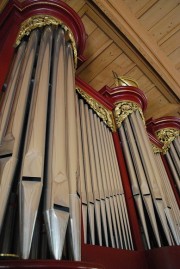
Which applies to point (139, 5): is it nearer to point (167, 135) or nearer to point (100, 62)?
point (100, 62)

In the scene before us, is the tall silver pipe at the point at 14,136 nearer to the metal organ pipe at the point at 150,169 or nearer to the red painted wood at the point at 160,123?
the metal organ pipe at the point at 150,169

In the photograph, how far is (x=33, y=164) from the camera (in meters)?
1.04

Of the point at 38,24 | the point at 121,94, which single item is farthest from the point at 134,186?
the point at 38,24

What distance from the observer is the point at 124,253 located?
4.50 ft

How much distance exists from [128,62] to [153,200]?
6.94 ft

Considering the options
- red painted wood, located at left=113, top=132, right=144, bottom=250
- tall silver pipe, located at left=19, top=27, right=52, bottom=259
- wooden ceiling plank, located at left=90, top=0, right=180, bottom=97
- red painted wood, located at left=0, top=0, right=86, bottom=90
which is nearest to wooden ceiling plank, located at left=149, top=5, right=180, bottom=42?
wooden ceiling plank, located at left=90, top=0, right=180, bottom=97

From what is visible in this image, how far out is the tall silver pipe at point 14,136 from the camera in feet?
3.14

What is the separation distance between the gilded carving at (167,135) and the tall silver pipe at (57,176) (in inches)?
84.1

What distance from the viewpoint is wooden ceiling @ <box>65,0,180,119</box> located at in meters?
2.86

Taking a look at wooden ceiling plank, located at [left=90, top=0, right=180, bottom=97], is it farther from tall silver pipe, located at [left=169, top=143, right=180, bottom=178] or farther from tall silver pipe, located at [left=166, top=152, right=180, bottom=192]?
tall silver pipe, located at [left=166, top=152, right=180, bottom=192]

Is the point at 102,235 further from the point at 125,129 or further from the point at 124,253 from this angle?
the point at 125,129

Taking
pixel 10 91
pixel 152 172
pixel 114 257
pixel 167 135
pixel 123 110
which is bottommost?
pixel 114 257

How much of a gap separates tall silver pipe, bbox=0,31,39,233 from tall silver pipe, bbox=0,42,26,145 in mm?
33

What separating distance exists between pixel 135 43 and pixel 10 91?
2011mm
